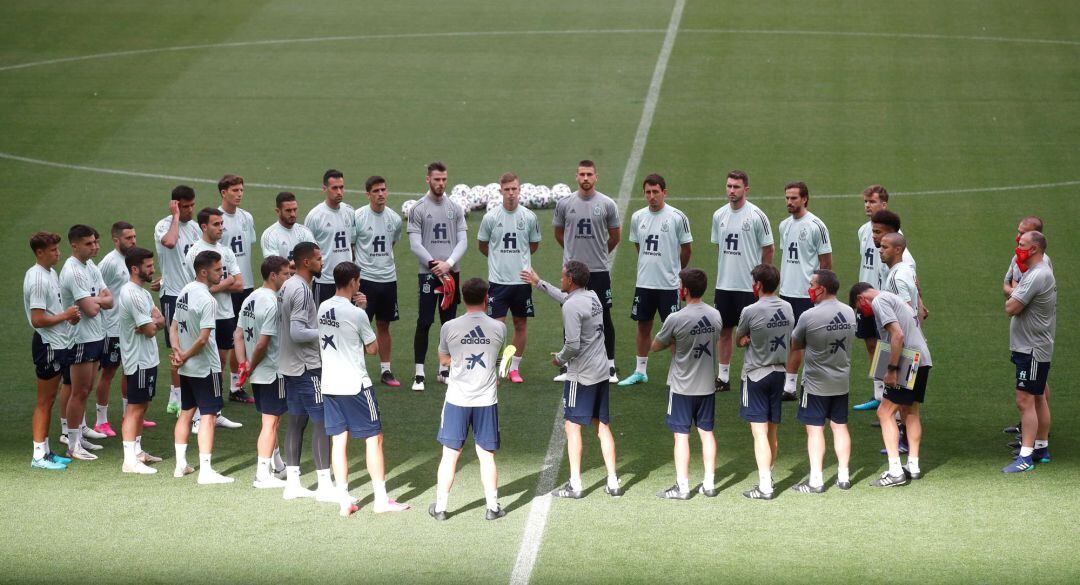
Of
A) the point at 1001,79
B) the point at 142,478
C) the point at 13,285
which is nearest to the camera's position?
the point at 142,478

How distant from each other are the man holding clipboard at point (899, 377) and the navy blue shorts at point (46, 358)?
6806mm

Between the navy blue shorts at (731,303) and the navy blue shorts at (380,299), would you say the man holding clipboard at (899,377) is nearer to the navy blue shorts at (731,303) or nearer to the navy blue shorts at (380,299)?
the navy blue shorts at (731,303)

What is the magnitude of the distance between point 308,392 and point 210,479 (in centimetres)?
114

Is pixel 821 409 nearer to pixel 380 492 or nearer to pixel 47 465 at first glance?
pixel 380 492

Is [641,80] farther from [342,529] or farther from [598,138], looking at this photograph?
[342,529]

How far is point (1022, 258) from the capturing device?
34.5 ft

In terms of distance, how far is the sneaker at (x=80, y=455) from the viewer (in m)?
10.7

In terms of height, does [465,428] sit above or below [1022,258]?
below

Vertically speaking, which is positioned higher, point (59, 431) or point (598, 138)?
point (598, 138)

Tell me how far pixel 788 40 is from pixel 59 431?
20209mm

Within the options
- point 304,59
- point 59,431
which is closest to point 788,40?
point 304,59

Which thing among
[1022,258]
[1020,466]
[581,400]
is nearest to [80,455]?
[581,400]

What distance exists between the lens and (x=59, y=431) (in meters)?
11.7

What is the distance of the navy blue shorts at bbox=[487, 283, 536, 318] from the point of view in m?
12.9
